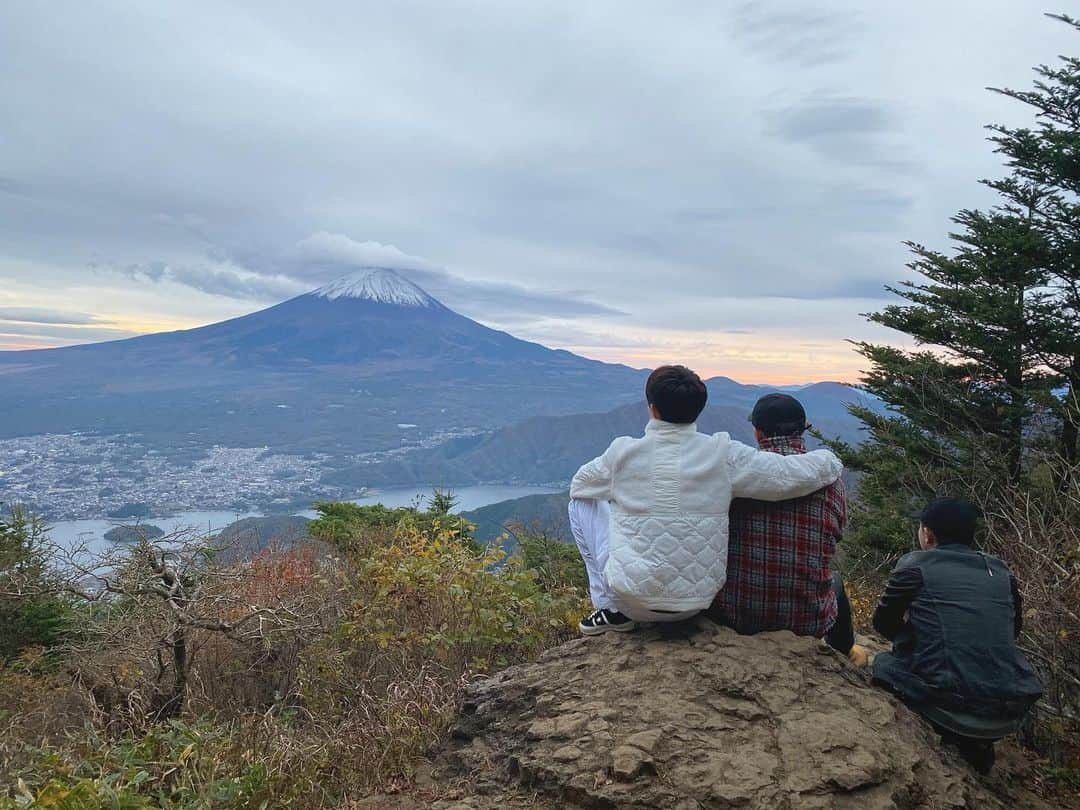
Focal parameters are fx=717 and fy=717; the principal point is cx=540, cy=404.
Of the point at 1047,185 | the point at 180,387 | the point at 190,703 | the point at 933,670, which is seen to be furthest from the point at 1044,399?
the point at 180,387

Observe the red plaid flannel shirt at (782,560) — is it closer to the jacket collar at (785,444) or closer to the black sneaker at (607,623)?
the jacket collar at (785,444)

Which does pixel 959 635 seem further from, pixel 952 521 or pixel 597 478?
pixel 597 478

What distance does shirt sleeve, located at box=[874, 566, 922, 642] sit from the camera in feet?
9.85

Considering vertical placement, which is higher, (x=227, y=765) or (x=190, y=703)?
(x=227, y=765)

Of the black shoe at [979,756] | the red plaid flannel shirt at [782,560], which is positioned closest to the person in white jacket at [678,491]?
the red plaid flannel shirt at [782,560]

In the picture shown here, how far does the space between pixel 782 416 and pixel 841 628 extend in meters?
1.15

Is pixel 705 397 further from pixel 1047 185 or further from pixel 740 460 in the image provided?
pixel 1047 185

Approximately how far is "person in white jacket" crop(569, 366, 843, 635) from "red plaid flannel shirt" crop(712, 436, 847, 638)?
12 centimetres

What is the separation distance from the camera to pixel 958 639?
9.39 feet

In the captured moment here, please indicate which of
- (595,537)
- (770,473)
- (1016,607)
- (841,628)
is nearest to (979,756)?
(1016,607)

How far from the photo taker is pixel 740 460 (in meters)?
2.90

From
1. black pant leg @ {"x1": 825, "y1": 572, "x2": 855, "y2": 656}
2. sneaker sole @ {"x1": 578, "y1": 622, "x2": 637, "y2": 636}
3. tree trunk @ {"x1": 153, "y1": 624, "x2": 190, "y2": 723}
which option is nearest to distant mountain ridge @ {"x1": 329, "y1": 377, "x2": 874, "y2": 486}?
tree trunk @ {"x1": 153, "y1": 624, "x2": 190, "y2": 723}

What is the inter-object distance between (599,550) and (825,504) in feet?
3.25

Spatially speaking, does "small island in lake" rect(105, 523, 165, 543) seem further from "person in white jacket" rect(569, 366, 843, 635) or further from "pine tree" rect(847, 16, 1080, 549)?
"pine tree" rect(847, 16, 1080, 549)
